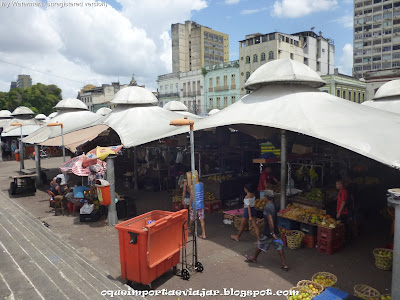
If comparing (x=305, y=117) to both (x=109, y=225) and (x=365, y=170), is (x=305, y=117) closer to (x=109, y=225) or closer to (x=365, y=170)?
(x=365, y=170)

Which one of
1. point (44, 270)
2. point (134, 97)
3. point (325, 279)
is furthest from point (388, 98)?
point (44, 270)

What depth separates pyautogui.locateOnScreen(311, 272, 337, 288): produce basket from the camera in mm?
6020

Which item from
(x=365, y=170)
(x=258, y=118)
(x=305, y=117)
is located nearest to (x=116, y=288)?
(x=258, y=118)

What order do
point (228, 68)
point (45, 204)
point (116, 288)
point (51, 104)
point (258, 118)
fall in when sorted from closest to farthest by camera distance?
1. point (116, 288)
2. point (258, 118)
3. point (45, 204)
4. point (228, 68)
5. point (51, 104)

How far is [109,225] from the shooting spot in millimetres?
10320

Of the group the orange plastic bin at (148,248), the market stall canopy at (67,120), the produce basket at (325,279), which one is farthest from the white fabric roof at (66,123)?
the produce basket at (325,279)

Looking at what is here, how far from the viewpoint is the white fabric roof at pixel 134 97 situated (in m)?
14.1

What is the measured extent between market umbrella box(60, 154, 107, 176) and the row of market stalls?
2.81ft

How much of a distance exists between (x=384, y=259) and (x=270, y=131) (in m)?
6.93

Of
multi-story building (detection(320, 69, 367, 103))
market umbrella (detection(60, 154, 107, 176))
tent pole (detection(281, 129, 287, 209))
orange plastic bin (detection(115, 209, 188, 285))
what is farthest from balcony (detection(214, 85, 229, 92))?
orange plastic bin (detection(115, 209, 188, 285))

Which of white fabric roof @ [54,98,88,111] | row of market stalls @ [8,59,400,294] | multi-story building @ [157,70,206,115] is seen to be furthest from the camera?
multi-story building @ [157,70,206,115]

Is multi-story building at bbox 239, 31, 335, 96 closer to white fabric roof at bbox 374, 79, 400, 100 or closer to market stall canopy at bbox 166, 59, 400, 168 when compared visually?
white fabric roof at bbox 374, 79, 400, 100

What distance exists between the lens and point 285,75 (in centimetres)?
923

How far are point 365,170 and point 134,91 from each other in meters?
10.3
